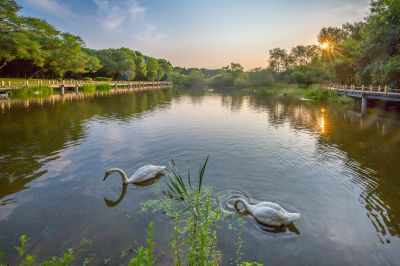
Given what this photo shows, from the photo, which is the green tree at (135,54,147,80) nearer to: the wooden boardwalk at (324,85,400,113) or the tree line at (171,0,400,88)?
the tree line at (171,0,400,88)

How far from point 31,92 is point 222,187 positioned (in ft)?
131

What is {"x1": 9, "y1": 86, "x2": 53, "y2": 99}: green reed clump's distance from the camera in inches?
1403

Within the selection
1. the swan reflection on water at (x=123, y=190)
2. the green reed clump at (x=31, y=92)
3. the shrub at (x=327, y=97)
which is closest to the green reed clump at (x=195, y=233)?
the swan reflection on water at (x=123, y=190)

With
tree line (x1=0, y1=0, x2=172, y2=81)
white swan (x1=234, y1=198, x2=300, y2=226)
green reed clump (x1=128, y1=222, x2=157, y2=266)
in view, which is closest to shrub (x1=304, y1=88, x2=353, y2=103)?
white swan (x1=234, y1=198, x2=300, y2=226)

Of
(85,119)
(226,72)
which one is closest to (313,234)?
(85,119)

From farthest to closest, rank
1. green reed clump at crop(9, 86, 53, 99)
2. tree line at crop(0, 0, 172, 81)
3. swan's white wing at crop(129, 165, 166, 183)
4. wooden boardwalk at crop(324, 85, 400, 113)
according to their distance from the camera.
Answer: tree line at crop(0, 0, 172, 81), green reed clump at crop(9, 86, 53, 99), wooden boardwalk at crop(324, 85, 400, 113), swan's white wing at crop(129, 165, 166, 183)

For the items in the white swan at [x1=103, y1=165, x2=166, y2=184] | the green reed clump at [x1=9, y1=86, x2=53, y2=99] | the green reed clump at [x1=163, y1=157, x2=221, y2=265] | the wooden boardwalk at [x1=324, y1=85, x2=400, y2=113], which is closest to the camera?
the green reed clump at [x1=163, y1=157, x2=221, y2=265]

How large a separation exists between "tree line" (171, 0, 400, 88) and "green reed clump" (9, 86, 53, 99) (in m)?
44.6

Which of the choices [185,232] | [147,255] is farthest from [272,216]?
[147,255]

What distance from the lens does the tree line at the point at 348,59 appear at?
27.6m

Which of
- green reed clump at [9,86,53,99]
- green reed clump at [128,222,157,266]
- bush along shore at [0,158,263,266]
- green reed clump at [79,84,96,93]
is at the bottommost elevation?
bush along shore at [0,158,263,266]

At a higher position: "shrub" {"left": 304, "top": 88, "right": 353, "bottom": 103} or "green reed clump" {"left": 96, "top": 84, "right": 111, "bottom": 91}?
"green reed clump" {"left": 96, "top": 84, "right": 111, "bottom": 91}

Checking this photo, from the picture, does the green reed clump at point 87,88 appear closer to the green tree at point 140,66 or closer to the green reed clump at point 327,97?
the green tree at point 140,66

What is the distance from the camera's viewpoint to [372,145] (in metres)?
15.4
